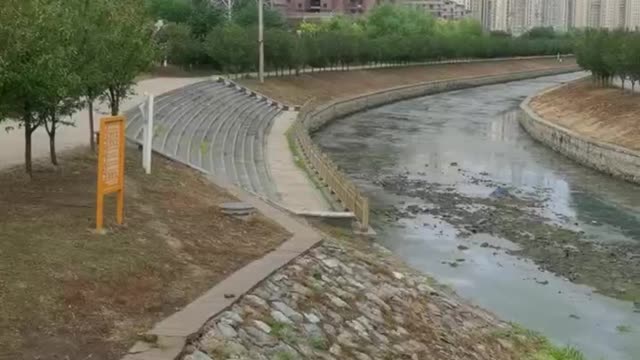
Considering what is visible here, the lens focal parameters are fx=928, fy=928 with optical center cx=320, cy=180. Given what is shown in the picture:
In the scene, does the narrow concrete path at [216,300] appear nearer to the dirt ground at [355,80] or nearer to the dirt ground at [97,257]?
the dirt ground at [97,257]

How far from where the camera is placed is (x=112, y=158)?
12188 mm

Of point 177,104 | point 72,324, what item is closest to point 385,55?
point 177,104

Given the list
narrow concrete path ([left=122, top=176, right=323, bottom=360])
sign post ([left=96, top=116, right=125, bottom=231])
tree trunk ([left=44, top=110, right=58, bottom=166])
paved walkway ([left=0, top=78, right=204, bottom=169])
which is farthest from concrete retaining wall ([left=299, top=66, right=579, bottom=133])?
sign post ([left=96, top=116, right=125, bottom=231])

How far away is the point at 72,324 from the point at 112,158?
3.65m

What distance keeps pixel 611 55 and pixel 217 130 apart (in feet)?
96.8

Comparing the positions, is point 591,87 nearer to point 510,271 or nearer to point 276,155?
point 276,155

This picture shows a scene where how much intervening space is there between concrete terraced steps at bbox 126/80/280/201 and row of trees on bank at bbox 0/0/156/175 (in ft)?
11.4

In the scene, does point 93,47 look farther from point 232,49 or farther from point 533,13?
point 533,13

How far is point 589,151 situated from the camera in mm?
40719

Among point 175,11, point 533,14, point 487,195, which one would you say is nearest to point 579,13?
point 533,14

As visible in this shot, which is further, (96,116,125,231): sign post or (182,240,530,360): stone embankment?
(96,116,125,231): sign post

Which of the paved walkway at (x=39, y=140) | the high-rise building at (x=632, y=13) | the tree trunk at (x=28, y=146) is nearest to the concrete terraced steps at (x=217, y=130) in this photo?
the paved walkway at (x=39, y=140)

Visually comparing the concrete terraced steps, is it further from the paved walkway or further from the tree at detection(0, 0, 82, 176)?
the tree at detection(0, 0, 82, 176)

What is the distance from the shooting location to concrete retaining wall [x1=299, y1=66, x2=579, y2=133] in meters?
55.0
